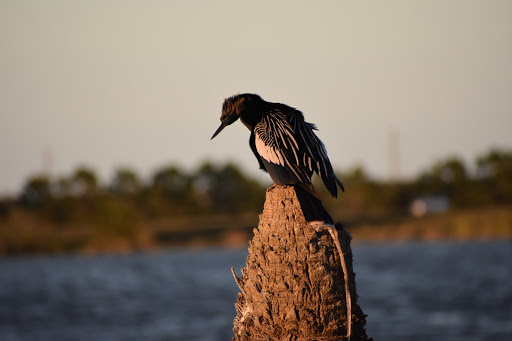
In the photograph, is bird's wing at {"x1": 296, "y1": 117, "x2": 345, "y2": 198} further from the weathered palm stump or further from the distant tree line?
the distant tree line

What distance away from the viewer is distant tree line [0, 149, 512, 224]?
82.8 meters

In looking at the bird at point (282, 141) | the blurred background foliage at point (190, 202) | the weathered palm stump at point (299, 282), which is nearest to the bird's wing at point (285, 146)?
the bird at point (282, 141)

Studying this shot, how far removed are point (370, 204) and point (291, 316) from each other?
3389 inches

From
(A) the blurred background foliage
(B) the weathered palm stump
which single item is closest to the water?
(A) the blurred background foliage

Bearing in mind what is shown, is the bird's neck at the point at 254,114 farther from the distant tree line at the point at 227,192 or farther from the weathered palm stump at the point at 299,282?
the distant tree line at the point at 227,192

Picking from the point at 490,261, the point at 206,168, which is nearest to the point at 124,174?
the point at 206,168

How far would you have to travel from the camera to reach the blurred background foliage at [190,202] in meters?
71.4

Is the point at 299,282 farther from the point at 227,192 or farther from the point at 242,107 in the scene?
the point at 227,192

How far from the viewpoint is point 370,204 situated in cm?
9044

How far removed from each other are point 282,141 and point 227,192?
91078 millimetres

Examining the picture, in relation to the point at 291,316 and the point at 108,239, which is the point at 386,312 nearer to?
the point at 291,316

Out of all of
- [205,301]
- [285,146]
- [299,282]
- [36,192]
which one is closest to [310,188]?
[285,146]

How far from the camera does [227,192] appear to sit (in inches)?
3799

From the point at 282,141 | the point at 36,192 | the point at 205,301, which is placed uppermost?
the point at 36,192
